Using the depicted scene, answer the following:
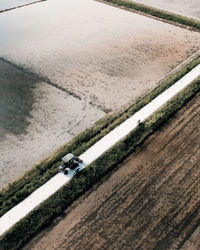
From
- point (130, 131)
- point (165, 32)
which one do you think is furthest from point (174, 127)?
point (165, 32)

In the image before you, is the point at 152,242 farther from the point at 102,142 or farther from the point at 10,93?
the point at 10,93

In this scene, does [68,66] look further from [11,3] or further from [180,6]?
[180,6]

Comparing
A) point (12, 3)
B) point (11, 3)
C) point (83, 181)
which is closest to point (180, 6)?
point (12, 3)

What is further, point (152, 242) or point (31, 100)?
point (31, 100)

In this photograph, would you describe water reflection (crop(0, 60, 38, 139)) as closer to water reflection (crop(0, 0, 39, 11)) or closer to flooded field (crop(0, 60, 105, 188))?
flooded field (crop(0, 60, 105, 188))

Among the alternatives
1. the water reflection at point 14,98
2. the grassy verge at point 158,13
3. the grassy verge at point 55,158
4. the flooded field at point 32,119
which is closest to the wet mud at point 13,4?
the grassy verge at point 158,13

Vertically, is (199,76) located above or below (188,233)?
above
